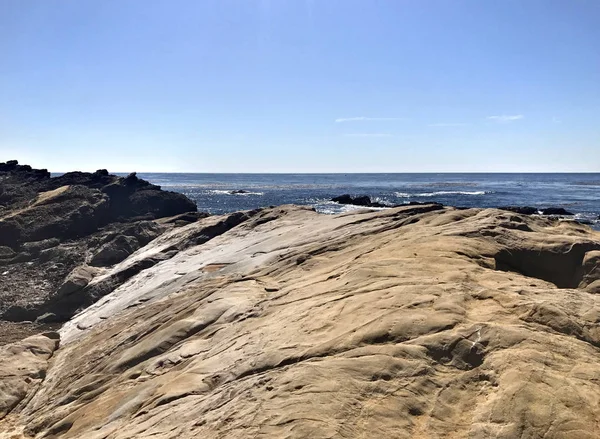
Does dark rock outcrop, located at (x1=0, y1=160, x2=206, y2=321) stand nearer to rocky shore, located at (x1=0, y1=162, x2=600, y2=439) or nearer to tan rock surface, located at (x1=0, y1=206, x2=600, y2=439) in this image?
rocky shore, located at (x1=0, y1=162, x2=600, y2=439)

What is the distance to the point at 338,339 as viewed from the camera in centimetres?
777

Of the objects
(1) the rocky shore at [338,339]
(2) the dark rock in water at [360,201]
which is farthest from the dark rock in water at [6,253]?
(2) the dark rock in water at [360,201]

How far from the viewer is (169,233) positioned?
27.3m

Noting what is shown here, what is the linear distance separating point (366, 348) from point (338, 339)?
610 millimetres

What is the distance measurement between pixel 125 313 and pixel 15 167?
57.6 meters

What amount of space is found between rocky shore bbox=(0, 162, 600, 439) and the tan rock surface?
3 centimetres

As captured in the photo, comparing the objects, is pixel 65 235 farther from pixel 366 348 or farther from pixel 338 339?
pixel 366 348

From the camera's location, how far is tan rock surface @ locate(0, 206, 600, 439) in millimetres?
6066

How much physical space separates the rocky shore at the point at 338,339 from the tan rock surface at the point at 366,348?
1.3 inches

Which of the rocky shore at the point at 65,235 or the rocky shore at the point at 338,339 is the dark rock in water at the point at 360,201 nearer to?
the rocky shore at the point at 65,235

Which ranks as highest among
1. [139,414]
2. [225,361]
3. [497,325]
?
[497,325]

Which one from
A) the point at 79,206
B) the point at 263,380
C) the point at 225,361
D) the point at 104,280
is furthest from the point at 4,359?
the point at 79,206

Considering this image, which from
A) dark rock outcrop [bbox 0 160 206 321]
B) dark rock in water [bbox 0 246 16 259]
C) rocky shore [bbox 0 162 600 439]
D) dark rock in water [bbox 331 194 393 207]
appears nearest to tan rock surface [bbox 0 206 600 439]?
rocky shore [bbox 0 162 600 439]

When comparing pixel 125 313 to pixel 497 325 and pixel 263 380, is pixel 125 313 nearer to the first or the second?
pixel 263 380
